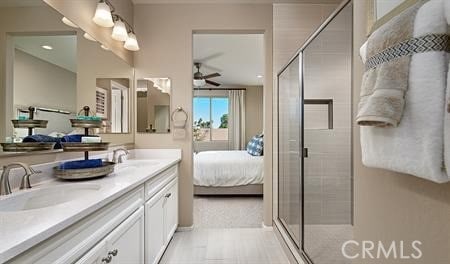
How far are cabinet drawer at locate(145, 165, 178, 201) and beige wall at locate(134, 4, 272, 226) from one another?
1.33 ft

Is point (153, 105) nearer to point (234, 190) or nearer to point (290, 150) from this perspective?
point (290, 150)

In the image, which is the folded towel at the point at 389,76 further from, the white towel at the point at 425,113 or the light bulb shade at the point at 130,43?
the light bulb shade at the point at 130,43

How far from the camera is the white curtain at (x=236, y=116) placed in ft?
24.9

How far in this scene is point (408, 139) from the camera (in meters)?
0.67

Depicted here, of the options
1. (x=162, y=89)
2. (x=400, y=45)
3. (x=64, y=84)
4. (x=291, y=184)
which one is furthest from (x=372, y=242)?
(x=162, y=89)

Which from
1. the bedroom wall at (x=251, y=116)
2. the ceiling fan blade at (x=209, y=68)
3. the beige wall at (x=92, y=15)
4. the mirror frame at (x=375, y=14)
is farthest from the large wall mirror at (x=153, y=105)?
the bedroom wall at (x=251, y=116)

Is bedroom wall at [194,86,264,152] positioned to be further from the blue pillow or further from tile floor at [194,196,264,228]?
tile floor at [194,196,264,228]

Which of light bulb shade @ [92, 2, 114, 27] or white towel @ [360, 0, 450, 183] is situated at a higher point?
light bulb shade @ [92, 2, 114, 27]

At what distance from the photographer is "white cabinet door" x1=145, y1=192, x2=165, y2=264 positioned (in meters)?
1.77

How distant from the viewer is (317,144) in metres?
2.55

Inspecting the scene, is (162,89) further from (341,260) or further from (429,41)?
(429,41)

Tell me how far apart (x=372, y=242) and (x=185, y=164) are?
7.15ft

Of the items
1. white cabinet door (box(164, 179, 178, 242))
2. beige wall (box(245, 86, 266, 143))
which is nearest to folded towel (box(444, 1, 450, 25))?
white cabinet door (box(164, 179, 178, 242))

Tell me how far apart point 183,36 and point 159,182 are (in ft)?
5.71
